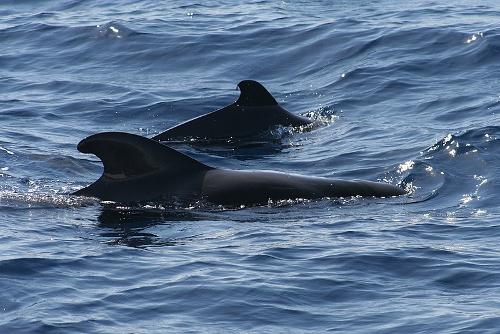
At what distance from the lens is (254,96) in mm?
17156

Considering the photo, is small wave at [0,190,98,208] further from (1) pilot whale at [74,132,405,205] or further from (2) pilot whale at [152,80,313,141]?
(2) pilot whale at [152,80,313,141]

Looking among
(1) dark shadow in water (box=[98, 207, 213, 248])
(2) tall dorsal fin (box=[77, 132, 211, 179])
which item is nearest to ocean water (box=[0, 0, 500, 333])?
(1) dark shadow in water (box=[98, 207, 213, 248])

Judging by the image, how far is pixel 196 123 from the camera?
17078mm

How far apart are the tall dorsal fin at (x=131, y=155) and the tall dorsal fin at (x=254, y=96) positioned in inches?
164

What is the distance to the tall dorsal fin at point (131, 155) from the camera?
12.4 metres

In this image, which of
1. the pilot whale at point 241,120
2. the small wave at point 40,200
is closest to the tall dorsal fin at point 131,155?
the small wave at point 40,200

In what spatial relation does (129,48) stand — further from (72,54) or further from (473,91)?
(473,91)

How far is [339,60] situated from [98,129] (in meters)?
5.18

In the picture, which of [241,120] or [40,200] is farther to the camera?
[241,120]

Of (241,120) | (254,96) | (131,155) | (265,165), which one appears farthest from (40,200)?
(254,96)

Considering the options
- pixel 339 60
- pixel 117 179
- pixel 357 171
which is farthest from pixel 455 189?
pixel 339 60

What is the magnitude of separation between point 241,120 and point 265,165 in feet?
5.49

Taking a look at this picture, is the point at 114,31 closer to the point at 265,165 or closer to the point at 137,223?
the point at 265,165

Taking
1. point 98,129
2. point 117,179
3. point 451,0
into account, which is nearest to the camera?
point 117,179
